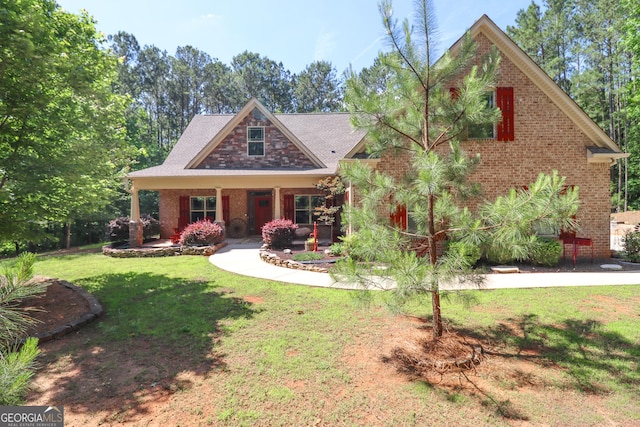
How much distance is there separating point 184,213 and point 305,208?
261 inches

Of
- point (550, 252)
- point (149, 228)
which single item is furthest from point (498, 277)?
point (149, 228)

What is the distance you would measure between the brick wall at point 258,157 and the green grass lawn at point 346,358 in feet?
31.0

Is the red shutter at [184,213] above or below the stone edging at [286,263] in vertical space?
above

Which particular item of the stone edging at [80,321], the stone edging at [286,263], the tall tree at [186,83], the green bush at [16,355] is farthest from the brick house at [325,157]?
the tall tree at [186,83]

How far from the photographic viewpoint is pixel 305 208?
54.2 ft

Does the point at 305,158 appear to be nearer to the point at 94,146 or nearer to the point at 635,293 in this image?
the point at 94,146

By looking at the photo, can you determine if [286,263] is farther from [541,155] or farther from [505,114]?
[541,155]

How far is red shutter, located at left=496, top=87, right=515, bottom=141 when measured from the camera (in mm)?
10297

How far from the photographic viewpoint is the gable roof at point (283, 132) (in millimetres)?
14555

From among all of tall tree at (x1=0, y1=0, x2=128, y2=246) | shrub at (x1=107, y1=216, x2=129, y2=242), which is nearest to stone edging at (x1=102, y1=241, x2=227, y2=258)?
shrub at (x1=107, y1=216, x2=129, y2=242)

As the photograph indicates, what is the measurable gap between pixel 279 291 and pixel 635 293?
322 inches

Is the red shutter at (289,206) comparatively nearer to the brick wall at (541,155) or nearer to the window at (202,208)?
the window at (202,208)

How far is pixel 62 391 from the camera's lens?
3.58m

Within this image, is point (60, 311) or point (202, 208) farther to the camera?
point (202, 208)
